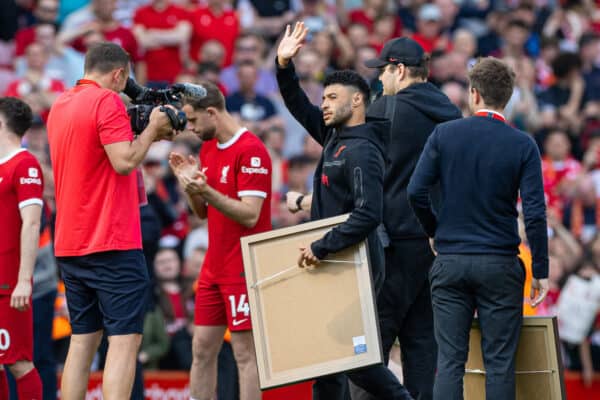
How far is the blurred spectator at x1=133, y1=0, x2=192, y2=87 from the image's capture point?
14.9 metres

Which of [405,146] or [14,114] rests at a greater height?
[14,114]

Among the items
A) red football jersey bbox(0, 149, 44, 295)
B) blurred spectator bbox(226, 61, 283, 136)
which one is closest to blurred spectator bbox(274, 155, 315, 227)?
blurred spectator bbox(226, 61, 283, 136)

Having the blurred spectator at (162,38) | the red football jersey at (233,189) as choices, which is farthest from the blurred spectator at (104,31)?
the red football jersey at (233,189)

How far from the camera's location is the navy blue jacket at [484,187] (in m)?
6.52

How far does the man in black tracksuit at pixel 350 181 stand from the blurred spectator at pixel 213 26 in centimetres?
810

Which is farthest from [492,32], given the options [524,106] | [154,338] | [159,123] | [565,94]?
[159,123]

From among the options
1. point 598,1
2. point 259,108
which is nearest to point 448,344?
point 259,108

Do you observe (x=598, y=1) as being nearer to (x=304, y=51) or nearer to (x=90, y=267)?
(x=304, y=51)

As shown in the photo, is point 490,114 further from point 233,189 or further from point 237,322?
point 237,322

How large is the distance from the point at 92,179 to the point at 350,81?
172 centimetres

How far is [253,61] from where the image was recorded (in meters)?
14.6

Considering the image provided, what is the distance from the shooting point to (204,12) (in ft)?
50.7

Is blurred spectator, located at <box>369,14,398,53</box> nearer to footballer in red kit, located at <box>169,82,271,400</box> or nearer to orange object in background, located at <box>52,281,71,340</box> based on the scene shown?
orange object in background, located at <box>52,281,71,340</box>

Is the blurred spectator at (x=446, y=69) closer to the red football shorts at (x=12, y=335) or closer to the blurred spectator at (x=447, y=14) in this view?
the blurred spectator at (x=447, y=14)
